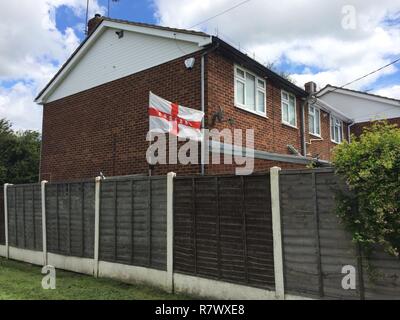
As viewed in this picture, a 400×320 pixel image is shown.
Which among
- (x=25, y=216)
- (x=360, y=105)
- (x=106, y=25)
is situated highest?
(x=106, y=25)

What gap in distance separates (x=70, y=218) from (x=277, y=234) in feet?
19.1

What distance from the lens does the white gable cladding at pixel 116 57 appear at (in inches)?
496

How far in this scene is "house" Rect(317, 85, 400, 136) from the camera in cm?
2498

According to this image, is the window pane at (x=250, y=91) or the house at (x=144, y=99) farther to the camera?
the window pane at (x=250, y=91)

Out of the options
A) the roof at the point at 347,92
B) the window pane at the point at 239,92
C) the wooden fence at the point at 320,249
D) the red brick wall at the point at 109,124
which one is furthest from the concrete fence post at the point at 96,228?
the roof at the point at 347,92

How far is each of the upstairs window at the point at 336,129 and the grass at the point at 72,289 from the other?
15052mm

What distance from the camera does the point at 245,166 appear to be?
11.2m

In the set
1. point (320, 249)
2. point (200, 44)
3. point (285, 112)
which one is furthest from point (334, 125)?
point (320, 249)

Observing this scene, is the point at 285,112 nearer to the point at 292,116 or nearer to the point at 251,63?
the point at 292,116

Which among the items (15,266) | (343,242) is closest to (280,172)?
(343,242)

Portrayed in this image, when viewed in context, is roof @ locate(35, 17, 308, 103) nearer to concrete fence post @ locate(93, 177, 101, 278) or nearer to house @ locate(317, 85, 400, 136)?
concrete fence post @ locate(93, 177, 101, 278)

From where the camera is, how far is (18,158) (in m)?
26.6

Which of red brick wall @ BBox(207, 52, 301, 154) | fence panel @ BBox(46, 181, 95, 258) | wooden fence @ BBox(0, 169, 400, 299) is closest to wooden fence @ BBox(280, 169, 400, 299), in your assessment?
wooden fence @ BBox(0, 169, 400, 299)

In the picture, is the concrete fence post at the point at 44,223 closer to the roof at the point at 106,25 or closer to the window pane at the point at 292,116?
the roof at the point at 106,25
